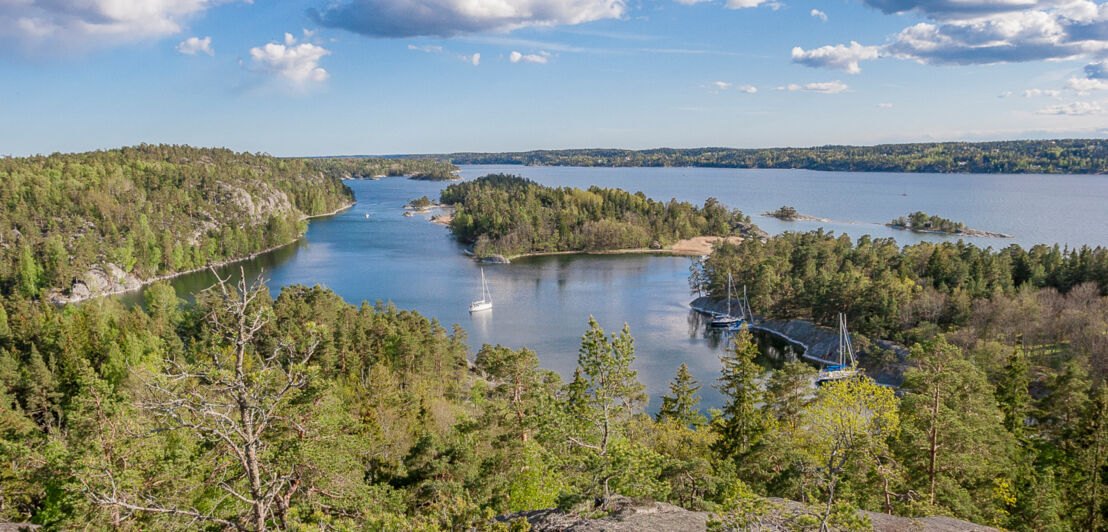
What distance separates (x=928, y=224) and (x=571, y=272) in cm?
6126

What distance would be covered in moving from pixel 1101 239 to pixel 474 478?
95.6m

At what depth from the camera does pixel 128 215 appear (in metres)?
75.4

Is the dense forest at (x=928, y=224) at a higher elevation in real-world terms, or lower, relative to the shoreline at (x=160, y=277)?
higher

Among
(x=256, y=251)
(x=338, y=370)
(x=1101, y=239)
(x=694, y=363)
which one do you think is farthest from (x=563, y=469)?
(x=1101, y=239)

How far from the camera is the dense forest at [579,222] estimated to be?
293 feet

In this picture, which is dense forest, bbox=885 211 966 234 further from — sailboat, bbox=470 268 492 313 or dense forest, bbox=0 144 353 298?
dense forest, bbox=0 144 353 298

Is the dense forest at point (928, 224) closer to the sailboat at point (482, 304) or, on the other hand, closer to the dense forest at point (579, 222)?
the dense forest at point (579, 222)

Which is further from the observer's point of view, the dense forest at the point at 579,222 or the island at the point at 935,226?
the dense forest at the point at 579,222

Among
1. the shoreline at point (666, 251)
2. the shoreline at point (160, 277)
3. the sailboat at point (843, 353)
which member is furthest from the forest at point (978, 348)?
the shoreline at point (160, 277)

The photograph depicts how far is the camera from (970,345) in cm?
3503

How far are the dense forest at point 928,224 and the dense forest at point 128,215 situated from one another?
96.4m

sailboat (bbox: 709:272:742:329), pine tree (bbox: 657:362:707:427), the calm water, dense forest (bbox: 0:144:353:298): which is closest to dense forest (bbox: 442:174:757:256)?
the calm water

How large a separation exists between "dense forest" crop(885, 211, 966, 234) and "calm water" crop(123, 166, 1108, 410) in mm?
3447

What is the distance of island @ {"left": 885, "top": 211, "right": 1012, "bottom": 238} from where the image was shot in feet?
290
